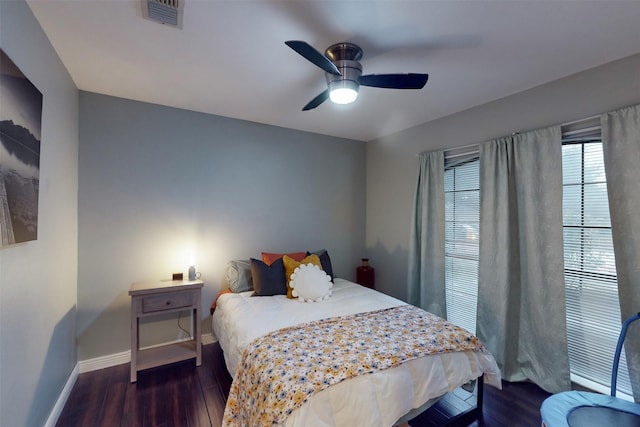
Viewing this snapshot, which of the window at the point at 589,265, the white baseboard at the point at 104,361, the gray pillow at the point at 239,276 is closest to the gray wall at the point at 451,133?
the window at the point at 589,265

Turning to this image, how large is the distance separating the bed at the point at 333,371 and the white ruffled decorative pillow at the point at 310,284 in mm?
172

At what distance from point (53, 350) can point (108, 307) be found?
711mm

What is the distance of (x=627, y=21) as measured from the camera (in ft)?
5.05

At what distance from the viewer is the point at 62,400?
6.53 ft

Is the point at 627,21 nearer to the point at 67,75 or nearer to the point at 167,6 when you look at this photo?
the point at 167,6

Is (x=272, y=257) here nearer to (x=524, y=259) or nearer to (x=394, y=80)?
(x=394, y=80)

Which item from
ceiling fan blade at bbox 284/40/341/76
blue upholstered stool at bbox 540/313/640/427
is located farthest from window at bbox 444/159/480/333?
ceiling fan blade at bbox 284/40/341/76

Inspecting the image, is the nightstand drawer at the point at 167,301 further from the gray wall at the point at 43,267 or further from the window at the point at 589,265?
the window at the point at 589,265

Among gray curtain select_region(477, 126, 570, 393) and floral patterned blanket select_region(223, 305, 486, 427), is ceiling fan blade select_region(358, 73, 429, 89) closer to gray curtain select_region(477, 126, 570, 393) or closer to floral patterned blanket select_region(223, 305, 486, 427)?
gray curtain select_region(477, 126, 570, 393)

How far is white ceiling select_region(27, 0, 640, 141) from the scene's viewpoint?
57.6 inches

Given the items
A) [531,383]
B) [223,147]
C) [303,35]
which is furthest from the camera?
[223,147]

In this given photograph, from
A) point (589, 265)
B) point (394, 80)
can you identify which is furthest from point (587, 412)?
point (394, 80)

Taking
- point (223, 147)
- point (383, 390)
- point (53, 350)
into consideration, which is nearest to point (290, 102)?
point (223, 147)

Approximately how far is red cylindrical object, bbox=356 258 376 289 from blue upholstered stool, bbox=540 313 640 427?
2.25 m
